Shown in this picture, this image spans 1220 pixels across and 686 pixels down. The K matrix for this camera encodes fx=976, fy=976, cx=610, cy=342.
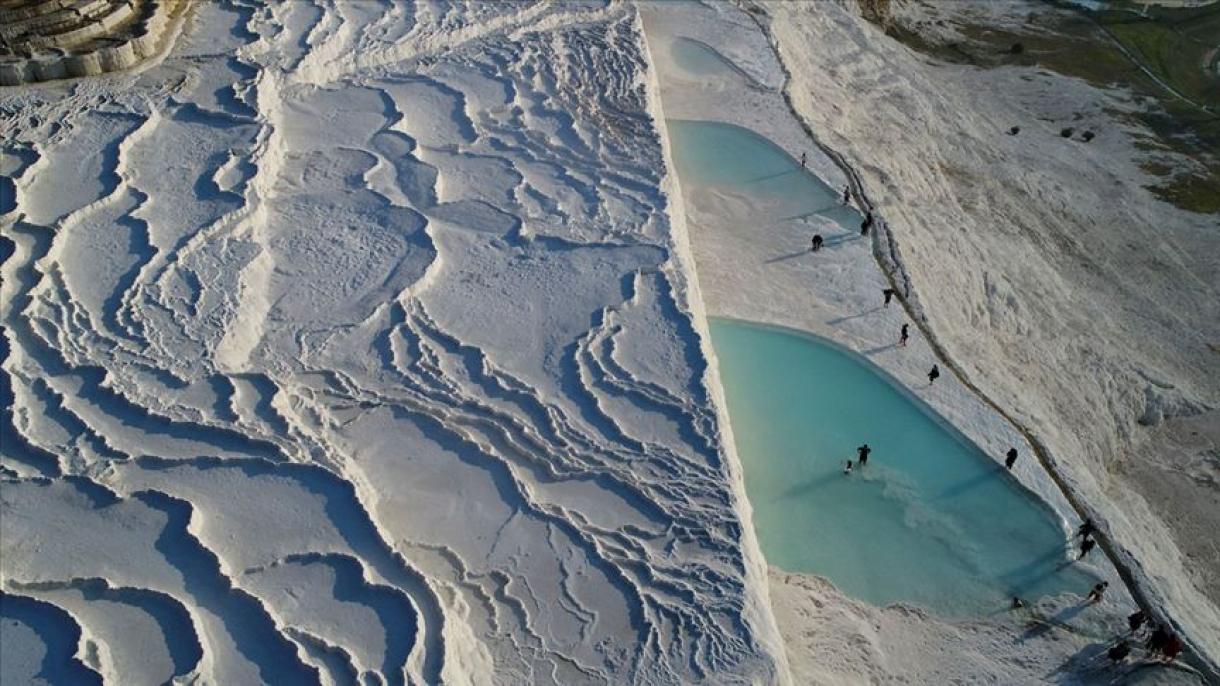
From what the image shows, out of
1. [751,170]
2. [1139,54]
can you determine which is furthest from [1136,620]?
[1139,54]

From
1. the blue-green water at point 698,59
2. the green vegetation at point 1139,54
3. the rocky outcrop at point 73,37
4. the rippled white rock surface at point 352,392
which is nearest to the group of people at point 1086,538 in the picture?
the rippled white rock surface at point 352,392

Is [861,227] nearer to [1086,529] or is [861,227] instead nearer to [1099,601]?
[1086,529]

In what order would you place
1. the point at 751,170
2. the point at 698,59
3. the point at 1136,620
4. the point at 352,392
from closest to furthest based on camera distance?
1. the point at 1136,620
2. the point at 352,392
3. the point at 751,170
4. the point at 698,59

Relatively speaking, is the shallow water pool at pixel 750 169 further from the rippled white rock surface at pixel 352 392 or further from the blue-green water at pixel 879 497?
the blue-green water at pixel 879 497

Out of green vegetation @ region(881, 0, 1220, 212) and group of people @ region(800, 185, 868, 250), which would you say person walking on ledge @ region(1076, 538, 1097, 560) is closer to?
group of people @ region(800, 185, 868, 250)

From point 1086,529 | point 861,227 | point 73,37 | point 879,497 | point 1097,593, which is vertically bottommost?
point 879,497

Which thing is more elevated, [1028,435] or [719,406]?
[719,406]

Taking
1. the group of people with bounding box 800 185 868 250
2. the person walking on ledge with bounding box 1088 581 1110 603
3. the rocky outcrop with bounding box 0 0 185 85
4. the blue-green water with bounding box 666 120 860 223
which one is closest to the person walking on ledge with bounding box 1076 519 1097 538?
the person walking on ledge with bounding box 1088 581 1110 603
